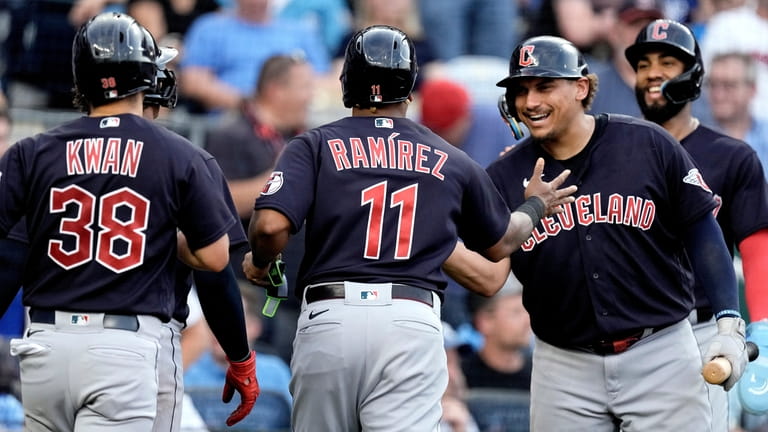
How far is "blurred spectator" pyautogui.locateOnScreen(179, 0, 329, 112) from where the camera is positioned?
975 centimetres

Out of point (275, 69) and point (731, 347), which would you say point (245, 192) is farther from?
point (731, 347)

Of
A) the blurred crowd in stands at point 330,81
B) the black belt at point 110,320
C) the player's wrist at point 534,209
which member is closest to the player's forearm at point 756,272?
the player's wrist at point 534,209

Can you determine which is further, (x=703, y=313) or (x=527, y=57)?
(x=703, y=313)

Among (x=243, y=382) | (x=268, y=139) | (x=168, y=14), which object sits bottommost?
(x=243, y=382)

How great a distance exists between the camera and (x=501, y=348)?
29.7 feet

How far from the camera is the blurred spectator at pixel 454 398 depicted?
845 cm

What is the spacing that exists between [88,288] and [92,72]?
80cm

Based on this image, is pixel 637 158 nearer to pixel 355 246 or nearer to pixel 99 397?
pixel 355 246

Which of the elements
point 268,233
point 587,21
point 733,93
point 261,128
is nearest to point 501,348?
point 261,128

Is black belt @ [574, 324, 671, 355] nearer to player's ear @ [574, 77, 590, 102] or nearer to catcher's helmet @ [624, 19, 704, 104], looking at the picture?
player's ear @ [574, 77, 590, 102]

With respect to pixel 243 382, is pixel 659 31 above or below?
above

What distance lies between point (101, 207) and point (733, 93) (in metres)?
6.73

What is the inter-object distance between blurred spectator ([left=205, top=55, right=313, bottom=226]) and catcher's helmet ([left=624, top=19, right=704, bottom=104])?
332cm

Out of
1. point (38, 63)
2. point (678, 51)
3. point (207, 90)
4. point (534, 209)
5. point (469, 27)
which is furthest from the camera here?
point (469, 27)
